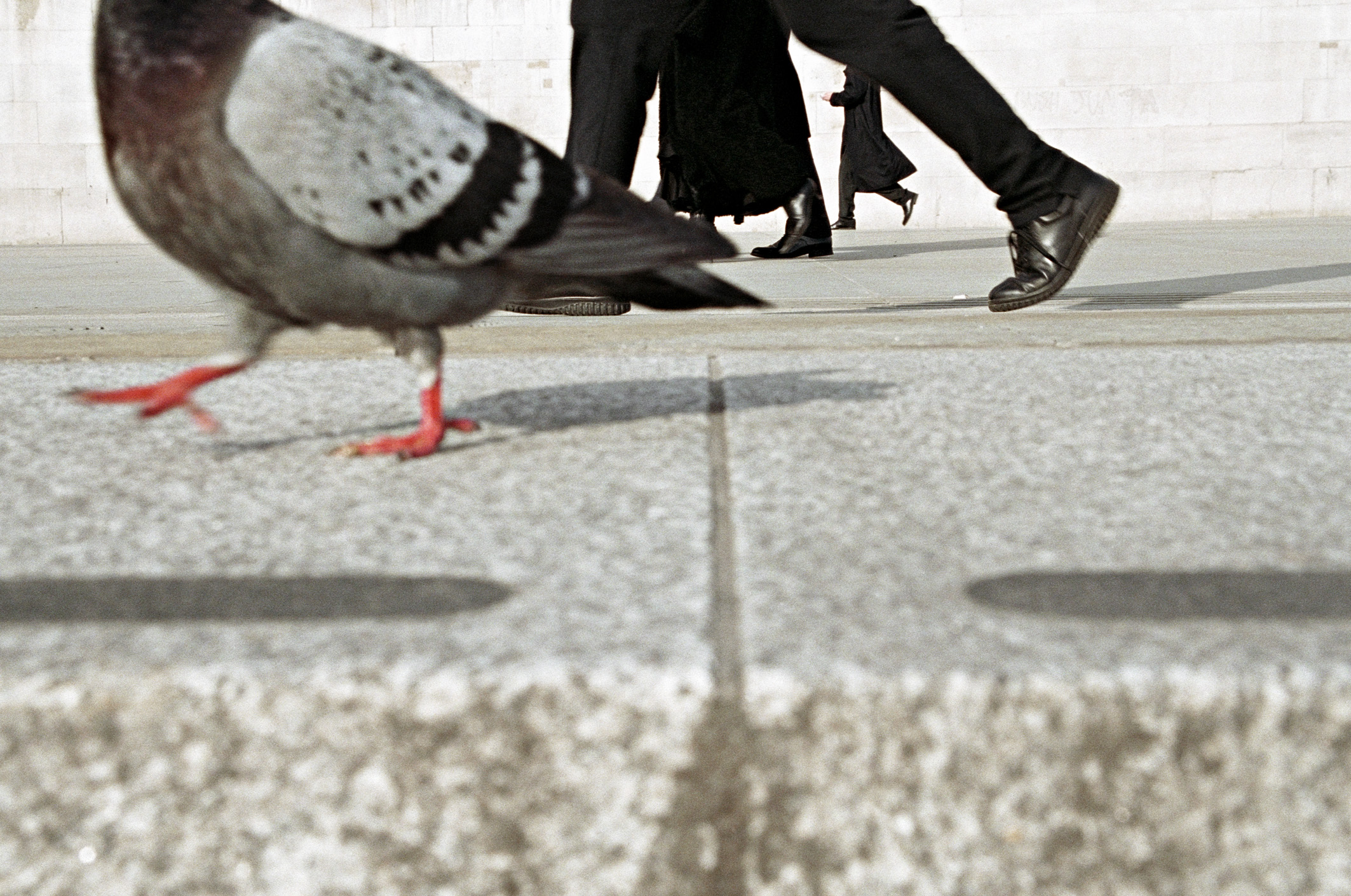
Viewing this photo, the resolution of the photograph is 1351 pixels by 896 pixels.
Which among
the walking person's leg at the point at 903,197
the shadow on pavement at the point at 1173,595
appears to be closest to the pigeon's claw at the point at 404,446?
the shadow on pavement at the point at 1173,595

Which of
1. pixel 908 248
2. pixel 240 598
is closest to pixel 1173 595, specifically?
pixel 240 598

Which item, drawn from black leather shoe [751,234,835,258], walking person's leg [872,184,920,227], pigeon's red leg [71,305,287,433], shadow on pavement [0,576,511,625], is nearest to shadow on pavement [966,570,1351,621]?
shadow on pavement [0,576,511,625]

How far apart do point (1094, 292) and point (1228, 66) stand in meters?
13.1

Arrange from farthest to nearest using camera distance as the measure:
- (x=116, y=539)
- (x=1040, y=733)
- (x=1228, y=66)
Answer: (x=1228, y=66), (x=116, y=539), (x=1040, y=733)

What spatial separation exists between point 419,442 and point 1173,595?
1.22 m

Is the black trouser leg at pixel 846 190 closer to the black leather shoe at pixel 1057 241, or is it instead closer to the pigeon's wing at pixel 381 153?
the black leather shoe at pixel 1057 241

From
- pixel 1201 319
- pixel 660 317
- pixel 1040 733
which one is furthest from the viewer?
pixel 660 317

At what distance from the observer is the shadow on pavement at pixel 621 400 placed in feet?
8.21

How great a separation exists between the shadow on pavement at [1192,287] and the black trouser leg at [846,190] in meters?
8.85

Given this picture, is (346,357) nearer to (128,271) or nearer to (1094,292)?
(1094,292)

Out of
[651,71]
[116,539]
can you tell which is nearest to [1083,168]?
[651,71]

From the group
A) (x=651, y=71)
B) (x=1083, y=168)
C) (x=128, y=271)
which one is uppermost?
(x=651, y=71)

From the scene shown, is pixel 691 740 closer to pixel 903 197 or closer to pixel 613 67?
pixel 613 67

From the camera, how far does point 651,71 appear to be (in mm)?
4707
